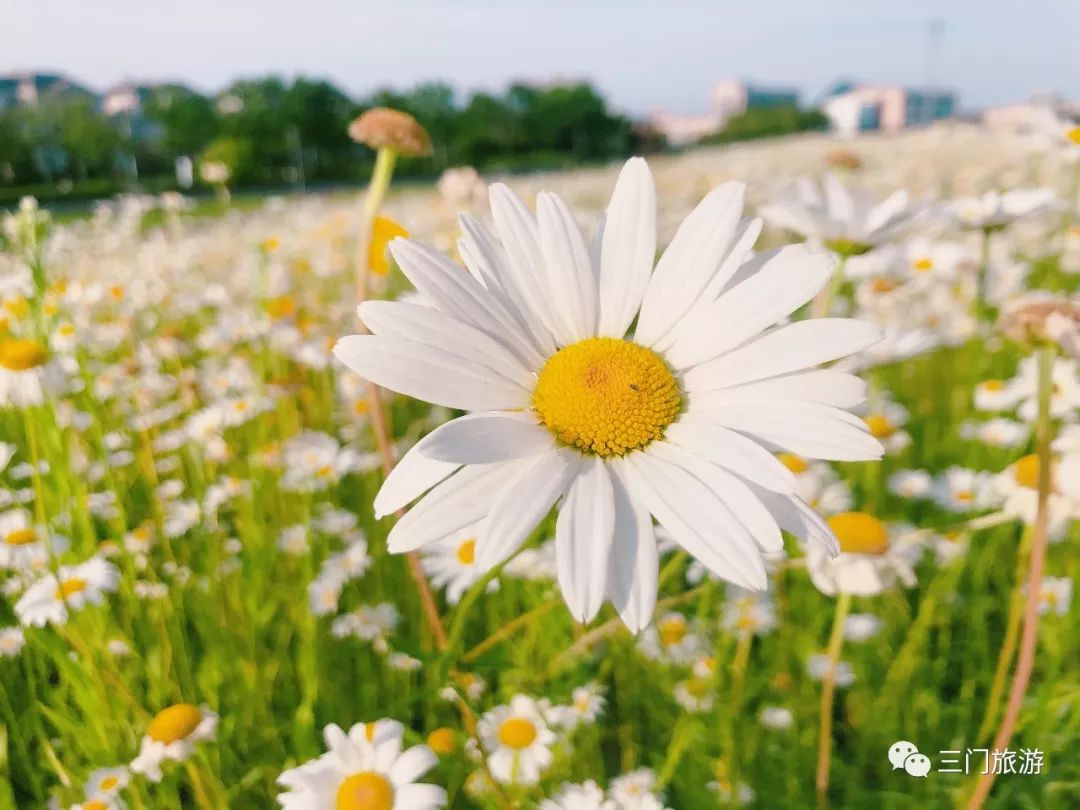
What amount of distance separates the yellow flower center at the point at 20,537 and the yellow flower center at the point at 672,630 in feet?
4.08

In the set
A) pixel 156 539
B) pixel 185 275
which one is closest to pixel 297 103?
pixel 185 275

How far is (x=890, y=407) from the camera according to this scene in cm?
214

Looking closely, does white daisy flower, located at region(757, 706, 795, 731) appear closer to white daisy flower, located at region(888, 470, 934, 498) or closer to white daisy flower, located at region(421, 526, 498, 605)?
white daisy flower, located at region(421, 526, 498, 605)

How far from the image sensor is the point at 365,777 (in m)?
0.97

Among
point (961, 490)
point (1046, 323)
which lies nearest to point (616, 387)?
point (1046, 323)

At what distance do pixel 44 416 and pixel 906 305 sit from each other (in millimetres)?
2598

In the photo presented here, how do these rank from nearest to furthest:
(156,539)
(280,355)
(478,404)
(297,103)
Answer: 1. (478,404)
2. (156,539)
3. (280,355)
4. (297,103)

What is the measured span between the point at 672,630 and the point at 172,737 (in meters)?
0.87

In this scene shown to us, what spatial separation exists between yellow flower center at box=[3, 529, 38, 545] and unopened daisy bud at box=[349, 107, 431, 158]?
103cm

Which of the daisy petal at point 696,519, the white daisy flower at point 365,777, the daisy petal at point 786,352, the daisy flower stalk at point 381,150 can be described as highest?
the daisy flower stalk at point 381,150

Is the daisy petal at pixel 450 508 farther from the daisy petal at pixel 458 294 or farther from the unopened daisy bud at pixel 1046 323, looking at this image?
the unopened daisy bud at pixel 1046 323

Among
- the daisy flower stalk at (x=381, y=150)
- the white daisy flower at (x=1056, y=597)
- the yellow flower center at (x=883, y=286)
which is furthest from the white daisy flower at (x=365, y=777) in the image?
the yellow flower center at (x=883, y=286)

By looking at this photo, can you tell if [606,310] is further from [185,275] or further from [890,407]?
[185,275]

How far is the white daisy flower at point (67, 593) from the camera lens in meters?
1.28
